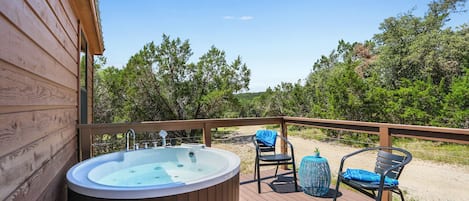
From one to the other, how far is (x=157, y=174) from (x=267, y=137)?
4.96 ft

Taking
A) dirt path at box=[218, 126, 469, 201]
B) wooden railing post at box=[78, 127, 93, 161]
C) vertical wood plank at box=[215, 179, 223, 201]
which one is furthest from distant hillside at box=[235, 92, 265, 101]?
vertical wood plank at box=[215, 179, 223, 201]

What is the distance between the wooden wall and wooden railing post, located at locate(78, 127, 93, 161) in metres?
0.91

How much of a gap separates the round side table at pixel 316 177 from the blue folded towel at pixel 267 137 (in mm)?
640

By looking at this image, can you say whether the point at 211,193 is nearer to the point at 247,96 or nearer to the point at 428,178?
the point at 428,178

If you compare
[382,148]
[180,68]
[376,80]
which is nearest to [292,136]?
[376,80]

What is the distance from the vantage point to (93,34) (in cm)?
426

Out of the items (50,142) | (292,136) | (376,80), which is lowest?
(292,136)

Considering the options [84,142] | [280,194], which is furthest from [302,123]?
[84,142]

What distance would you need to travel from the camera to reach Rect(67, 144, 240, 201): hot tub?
1715mm

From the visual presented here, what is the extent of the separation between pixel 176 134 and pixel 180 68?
238 centimetres

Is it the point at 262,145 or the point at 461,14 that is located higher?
the point at 461,14

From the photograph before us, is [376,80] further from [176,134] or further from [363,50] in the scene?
[176,134]

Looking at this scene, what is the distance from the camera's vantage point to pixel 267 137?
3.73m

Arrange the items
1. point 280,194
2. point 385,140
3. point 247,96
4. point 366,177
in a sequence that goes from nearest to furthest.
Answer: point 366,177
point 385,140
point 280,194
point 247,96
